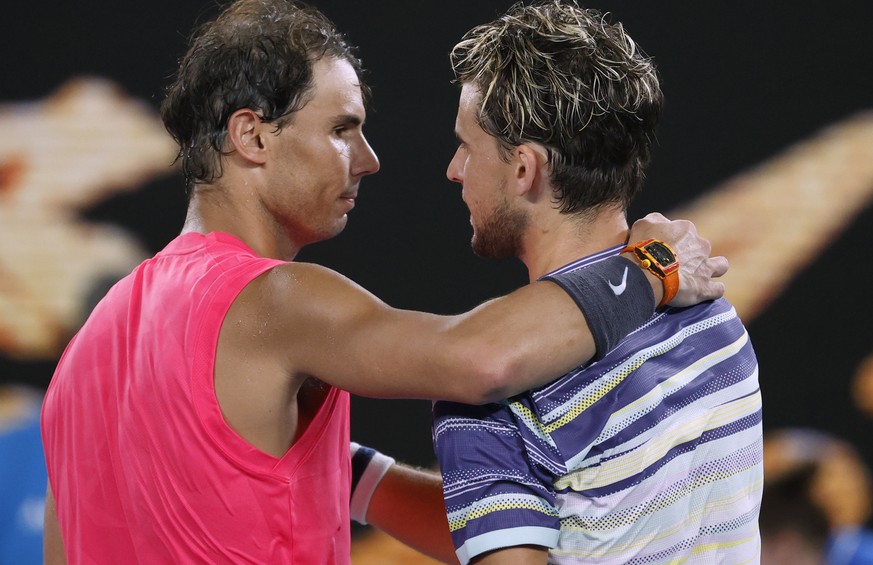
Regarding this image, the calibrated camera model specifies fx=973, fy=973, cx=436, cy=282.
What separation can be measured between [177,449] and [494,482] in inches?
18.9

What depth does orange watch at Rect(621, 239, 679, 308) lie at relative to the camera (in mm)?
1387

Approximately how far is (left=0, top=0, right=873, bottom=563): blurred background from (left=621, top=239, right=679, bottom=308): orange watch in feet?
5.54

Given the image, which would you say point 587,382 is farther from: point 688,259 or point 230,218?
point 230,218

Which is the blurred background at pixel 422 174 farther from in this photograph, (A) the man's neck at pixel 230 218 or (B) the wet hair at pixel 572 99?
(B) the wet hair at pixel 572 99

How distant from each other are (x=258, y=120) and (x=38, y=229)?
1.73 m

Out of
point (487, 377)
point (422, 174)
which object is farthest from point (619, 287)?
point (422, 174)

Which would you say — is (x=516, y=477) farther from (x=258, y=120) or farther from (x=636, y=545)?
(x=258, y=120)

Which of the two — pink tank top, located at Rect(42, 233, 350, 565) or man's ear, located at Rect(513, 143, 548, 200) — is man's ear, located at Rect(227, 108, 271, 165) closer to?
pink tank top, located at Rect(42, 233, 350, 565)

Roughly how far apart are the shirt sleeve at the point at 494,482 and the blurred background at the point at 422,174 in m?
1.80

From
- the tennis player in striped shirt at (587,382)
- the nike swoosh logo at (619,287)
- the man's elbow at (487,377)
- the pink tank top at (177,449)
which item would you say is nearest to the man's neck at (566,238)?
the tennis player in striped shirt at (587,382)

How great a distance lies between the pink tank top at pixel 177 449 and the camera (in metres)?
1.44

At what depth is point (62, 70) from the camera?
3.10 metres

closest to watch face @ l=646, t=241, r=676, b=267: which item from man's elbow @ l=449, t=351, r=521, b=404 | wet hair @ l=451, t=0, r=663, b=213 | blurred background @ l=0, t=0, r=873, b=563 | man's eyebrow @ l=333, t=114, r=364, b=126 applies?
wet hair @ l=451, t=0, r=663, b=213

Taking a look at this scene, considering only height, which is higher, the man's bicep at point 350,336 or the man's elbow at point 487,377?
the man's bicep at point 350,336
